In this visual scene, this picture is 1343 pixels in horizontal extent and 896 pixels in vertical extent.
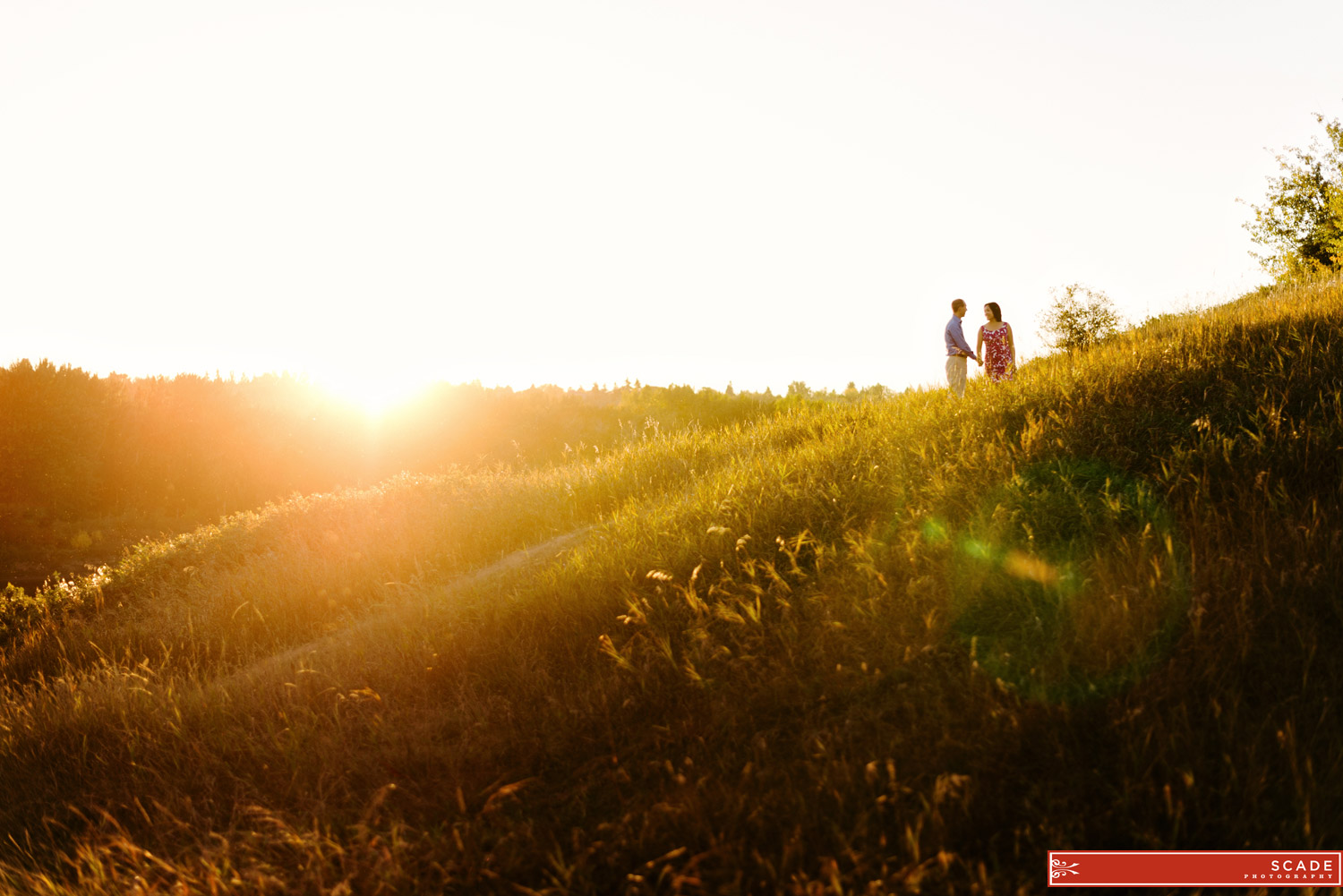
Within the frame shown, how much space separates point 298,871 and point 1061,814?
320 centimetres

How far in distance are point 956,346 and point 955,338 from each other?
14 cm

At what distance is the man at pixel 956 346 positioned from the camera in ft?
39.8

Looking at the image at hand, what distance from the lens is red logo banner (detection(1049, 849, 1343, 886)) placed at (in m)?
2.34

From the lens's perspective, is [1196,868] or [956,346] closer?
[1196,868]

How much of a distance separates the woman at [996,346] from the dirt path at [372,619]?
7.40m

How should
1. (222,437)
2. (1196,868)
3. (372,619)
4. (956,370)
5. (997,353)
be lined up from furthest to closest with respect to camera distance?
1. (222,437)
2. (956,370)
3. (997,353)
4. (372,619)
5. (1196,868)

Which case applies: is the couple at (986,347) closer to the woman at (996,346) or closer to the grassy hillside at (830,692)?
the woman at (996,346)

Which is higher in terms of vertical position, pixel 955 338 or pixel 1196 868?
pixel 955 338

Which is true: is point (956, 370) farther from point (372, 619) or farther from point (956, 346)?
point (372, 619)

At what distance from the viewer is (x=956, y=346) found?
40.0ft

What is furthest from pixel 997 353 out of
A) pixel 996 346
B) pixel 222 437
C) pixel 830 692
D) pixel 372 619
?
pixel 222 437

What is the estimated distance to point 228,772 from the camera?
13.5ft

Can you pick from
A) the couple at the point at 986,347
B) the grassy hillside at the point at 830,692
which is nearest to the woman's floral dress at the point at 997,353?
the couple at the point at 986,347

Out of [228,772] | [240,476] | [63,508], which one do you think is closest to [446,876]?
[228,772]
